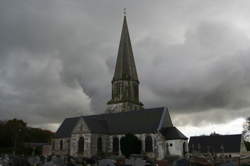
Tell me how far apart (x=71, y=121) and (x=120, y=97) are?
987 cm

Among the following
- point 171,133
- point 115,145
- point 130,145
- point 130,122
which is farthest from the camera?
point 130,122

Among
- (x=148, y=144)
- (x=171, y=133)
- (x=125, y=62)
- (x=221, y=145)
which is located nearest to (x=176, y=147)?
(x=171, y=133)

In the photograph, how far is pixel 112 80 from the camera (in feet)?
187

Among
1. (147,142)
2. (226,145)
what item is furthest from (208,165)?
(226,145)

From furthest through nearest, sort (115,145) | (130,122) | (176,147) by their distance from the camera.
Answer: (130,122) → (115,145) → (176,147)

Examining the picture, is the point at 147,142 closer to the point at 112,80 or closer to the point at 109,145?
the point at 109,145

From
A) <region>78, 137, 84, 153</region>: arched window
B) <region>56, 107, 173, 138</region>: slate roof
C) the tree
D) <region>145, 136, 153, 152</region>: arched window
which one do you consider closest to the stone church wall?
<region>145, 136, 153, 152</region>: arched window

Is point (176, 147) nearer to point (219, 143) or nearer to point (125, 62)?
point (219, 143)

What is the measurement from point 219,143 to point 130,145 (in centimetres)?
1564

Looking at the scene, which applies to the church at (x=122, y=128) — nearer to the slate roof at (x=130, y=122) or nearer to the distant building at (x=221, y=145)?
the slate roof at (x=130, y=122)

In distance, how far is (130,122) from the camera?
4719cm

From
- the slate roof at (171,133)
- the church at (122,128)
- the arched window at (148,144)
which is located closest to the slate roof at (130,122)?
the church at (122,128)

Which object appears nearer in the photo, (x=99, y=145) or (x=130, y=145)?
(x=130, y=145)

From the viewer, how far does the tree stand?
4250 cm
